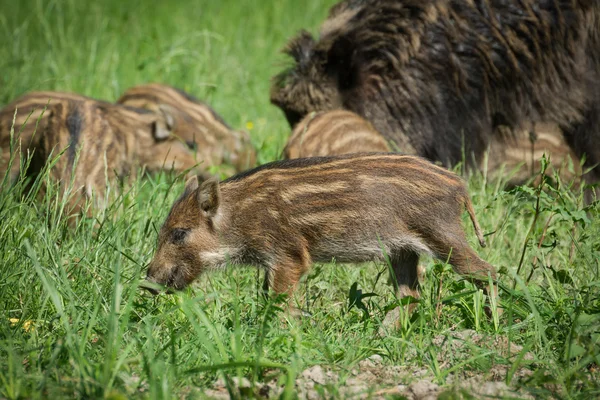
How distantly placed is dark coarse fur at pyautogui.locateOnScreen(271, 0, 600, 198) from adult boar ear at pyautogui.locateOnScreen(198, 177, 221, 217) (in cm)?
231

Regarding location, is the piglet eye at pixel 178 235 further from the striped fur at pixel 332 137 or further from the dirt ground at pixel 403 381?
the striped fur at pixel 332 137

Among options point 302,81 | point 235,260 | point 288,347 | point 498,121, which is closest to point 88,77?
point 302,81

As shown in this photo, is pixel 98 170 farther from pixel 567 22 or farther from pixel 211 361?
pixel 567 22

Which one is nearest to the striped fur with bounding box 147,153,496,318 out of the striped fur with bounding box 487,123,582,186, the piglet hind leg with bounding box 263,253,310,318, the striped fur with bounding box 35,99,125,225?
the piglet hind leg with bounding box 263,253,310,318

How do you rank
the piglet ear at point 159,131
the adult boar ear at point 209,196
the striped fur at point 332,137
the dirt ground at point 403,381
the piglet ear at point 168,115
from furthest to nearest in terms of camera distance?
the piglet ear at point 168,115
the piglet ear at point 159,131
the striped fur at point 332,137
the adult boar ear at point 209,196
the dirt ground at point 403,381

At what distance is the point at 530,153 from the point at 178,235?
2883mm

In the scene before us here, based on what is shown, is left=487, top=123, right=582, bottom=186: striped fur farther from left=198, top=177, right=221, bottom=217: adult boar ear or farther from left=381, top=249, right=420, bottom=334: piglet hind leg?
left=198, top=177, right=221, bottom=217: adult boar ear

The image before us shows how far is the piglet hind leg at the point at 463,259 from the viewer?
3613 millimetres

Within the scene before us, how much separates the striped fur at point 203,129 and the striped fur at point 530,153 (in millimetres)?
1783

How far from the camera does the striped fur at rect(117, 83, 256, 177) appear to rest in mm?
6754

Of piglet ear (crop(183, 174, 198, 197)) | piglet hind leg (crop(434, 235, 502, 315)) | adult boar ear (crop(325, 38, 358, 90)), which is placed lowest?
piglet hind leg (crop(434, 235, 502, 315))

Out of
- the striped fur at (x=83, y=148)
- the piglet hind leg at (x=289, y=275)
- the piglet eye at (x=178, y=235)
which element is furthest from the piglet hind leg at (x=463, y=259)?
the striped fur at (x=83, y=148)

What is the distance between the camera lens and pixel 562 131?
18.8 ft

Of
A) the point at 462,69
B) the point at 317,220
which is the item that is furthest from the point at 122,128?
the point at 317,220
